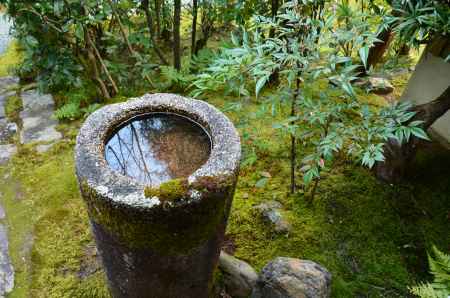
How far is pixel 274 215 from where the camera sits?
3.34 m

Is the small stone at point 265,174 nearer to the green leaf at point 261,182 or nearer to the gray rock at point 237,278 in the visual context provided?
the green leaf at point 261,182

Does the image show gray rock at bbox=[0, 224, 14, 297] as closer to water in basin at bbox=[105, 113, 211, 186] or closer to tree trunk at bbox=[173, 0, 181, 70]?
water in basin at bbox=[105, 113, 211, 186]

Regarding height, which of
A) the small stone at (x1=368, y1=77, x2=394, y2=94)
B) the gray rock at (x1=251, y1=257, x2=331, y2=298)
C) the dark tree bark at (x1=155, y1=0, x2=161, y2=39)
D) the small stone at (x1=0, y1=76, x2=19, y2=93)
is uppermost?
the dark tree bark at (x1=155, y1=0, x2=161, y2=39)

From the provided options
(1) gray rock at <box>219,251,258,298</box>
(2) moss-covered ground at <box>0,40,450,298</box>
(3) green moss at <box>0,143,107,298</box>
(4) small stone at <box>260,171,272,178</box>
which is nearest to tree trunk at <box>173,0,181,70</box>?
(2) moss-covered ground at <box>0,40,450,298</box>

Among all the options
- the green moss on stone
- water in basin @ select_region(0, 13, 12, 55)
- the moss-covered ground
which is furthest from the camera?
water in basin @ select_region(0, 13, 12, 55)

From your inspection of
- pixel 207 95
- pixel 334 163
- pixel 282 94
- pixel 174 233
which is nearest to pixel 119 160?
pixel 174 233

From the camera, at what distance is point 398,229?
3.32m

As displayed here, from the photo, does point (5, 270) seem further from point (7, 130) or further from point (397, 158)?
point (397, 158)

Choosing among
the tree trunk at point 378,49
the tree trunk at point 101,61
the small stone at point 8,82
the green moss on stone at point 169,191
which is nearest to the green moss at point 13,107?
the small stone at point 8,82

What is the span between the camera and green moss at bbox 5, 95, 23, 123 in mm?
4496

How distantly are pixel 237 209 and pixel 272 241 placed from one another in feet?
1.50

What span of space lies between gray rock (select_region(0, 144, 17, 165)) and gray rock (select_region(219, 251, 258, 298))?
2.68 meters

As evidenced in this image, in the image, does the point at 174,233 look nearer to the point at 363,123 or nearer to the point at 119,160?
the point at 119,160

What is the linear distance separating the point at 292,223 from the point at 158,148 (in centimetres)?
167
